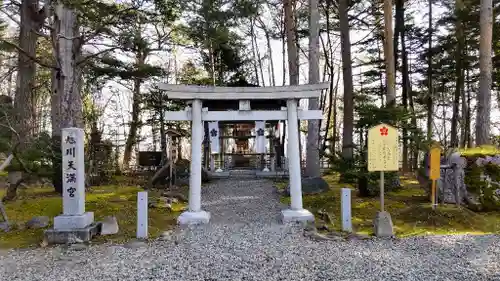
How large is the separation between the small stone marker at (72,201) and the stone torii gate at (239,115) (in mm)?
1663

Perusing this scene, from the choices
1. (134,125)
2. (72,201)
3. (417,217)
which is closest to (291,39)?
(417,217)

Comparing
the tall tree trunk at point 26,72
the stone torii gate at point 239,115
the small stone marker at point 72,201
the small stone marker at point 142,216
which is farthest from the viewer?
the tall tree trunk at point 26,72

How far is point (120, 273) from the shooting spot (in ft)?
14.4

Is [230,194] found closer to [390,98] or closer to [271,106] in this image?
[271,106]

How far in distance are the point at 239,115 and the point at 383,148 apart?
263 cm

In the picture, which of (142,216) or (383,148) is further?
(383,148)

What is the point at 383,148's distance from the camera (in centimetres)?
639

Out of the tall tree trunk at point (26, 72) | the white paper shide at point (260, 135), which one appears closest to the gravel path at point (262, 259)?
the white paper shide at point (260, 135)

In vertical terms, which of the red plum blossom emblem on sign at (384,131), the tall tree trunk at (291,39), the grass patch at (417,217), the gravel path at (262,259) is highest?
the tall tree trunk at (291,39)

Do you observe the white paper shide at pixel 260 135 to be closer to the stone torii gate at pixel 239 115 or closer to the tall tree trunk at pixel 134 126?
the stone torii gate at pixel 239 115

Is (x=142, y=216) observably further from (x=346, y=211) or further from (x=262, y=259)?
(x=346, y=211)

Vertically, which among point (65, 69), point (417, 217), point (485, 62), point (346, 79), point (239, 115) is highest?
point (346, 79)

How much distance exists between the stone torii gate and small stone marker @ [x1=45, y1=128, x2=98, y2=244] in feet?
5.46

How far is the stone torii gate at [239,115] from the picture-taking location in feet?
23.2
